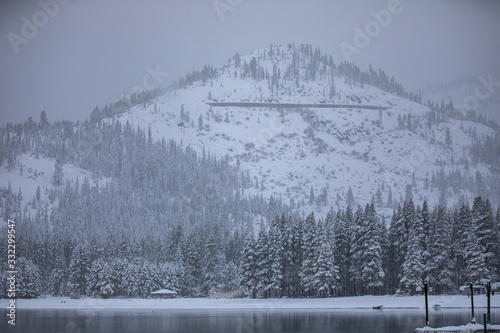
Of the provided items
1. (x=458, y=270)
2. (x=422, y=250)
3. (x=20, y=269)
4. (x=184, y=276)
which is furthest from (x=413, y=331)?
(x=20, y=269)

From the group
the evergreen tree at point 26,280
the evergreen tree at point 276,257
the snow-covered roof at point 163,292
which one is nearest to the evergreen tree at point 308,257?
the evergreen tree at point 276,257

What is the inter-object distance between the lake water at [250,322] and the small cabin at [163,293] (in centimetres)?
2856

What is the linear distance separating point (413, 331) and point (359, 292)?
48387mm

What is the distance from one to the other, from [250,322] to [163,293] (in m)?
49.5

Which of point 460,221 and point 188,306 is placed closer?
point 460,221

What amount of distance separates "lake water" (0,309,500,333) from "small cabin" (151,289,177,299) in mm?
28561

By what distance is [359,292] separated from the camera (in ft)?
342

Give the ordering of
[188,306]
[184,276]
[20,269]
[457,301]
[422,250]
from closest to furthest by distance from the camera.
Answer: [457,301]
[422,250]
[188,306]
[20,269]
[184,276]

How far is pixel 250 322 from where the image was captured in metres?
69.1

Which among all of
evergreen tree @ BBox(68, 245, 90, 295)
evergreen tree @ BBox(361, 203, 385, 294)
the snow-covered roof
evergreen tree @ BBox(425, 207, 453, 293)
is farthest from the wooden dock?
evergreen tree @ BBox(68, 245, 90, 295)

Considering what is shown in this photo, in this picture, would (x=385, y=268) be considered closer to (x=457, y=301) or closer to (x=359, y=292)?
(x=359, y=292)

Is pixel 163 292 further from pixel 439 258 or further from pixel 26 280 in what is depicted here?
pixel 439 258

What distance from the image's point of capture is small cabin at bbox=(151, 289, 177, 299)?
4510 inches

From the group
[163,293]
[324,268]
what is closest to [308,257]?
[324,268]
